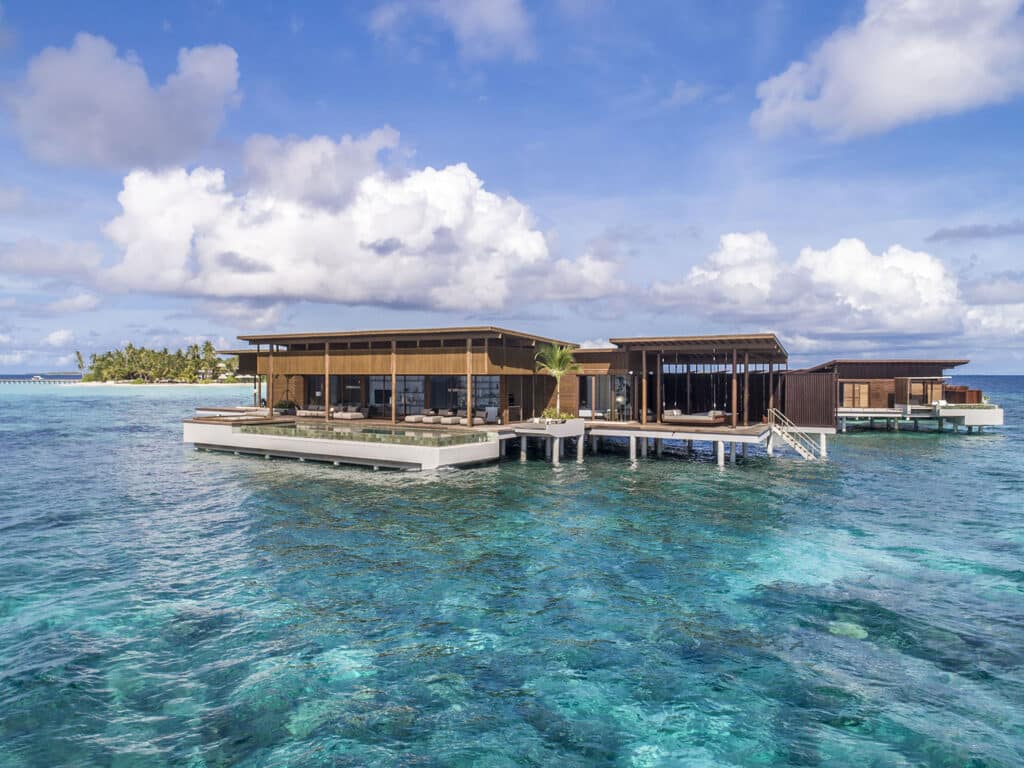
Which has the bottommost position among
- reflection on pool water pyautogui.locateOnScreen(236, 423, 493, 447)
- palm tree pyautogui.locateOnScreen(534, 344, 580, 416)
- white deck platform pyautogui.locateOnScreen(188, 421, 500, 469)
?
white deck platform pyautogui.locateOnScreen(188, 421, 500, 469)

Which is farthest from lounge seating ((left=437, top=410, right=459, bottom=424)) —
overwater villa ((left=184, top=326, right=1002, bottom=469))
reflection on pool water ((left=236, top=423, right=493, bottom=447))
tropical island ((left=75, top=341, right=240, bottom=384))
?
tropical island ((left=75, top=341, right=240, bottom=384))

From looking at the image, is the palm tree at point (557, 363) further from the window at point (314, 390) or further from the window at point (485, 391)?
the window at point (314, 390)

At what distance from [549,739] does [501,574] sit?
610 centimetres

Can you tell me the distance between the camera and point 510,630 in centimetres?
1096

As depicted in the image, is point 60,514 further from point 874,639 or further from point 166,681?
point 874,639

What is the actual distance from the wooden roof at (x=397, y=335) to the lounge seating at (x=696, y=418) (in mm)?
8358

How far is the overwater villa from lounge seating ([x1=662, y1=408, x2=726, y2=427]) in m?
0.07

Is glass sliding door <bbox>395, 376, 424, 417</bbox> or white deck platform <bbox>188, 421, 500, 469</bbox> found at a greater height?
glass sliding door <bbox>395, 376, 424, 417</bbox>

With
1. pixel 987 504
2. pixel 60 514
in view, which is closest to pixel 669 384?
pixel 987 504

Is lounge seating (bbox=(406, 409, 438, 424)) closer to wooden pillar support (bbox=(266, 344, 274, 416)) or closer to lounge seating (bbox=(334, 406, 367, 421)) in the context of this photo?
lounge seating (bbox=(334, 406, 367, 421))

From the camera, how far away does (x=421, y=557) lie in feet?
49.3

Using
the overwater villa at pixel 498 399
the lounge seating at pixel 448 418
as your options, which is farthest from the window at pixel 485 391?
the lounge seating at pixel 448 418

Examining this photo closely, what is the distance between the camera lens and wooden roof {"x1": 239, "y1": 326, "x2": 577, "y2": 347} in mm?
29825

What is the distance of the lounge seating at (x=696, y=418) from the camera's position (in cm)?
3044
